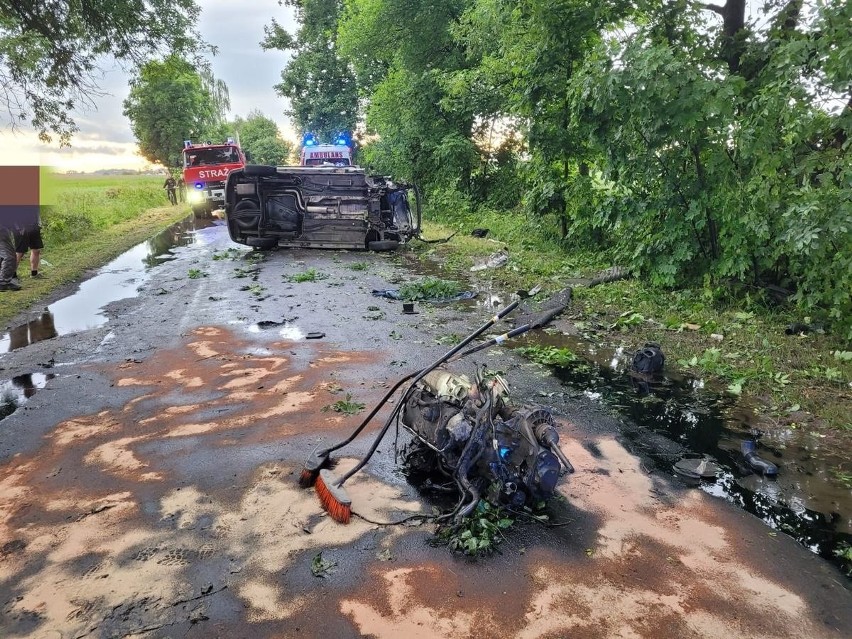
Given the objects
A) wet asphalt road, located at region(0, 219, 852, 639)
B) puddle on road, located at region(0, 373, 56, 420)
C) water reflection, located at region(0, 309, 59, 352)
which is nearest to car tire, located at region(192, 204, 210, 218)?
water reflection, located at region(0, 309, 59, 352)

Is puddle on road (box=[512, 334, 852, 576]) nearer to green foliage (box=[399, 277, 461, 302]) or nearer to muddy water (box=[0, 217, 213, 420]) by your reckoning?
green foliage (box=[399, 277, 461, 302])

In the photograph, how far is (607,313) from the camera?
9.11m

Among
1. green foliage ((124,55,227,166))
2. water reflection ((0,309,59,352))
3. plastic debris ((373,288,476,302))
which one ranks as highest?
green foliage ((124,55,227,166))

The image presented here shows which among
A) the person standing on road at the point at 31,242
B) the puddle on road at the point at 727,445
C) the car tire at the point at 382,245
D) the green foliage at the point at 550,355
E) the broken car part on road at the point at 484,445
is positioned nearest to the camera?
the broken car part on road at the point at 484,445

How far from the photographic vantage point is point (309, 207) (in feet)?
48.5

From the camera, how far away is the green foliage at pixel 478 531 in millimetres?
3627

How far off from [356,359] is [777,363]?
4.94 m

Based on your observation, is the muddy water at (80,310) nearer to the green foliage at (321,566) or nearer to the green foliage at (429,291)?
the green foliage at (321,566)

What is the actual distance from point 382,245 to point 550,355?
878 centimetres

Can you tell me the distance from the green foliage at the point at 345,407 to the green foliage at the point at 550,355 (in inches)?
101

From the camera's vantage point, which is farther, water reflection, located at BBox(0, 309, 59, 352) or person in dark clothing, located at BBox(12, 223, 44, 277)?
person in dark clothing, located at BBox(12, 223, 44, 277)

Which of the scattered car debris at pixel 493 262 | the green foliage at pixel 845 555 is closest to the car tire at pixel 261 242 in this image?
the scattered car debris at pixel 493 262

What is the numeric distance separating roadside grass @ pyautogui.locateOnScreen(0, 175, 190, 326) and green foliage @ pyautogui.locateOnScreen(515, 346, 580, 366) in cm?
776

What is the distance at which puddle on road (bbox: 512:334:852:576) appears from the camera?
3.97 m
